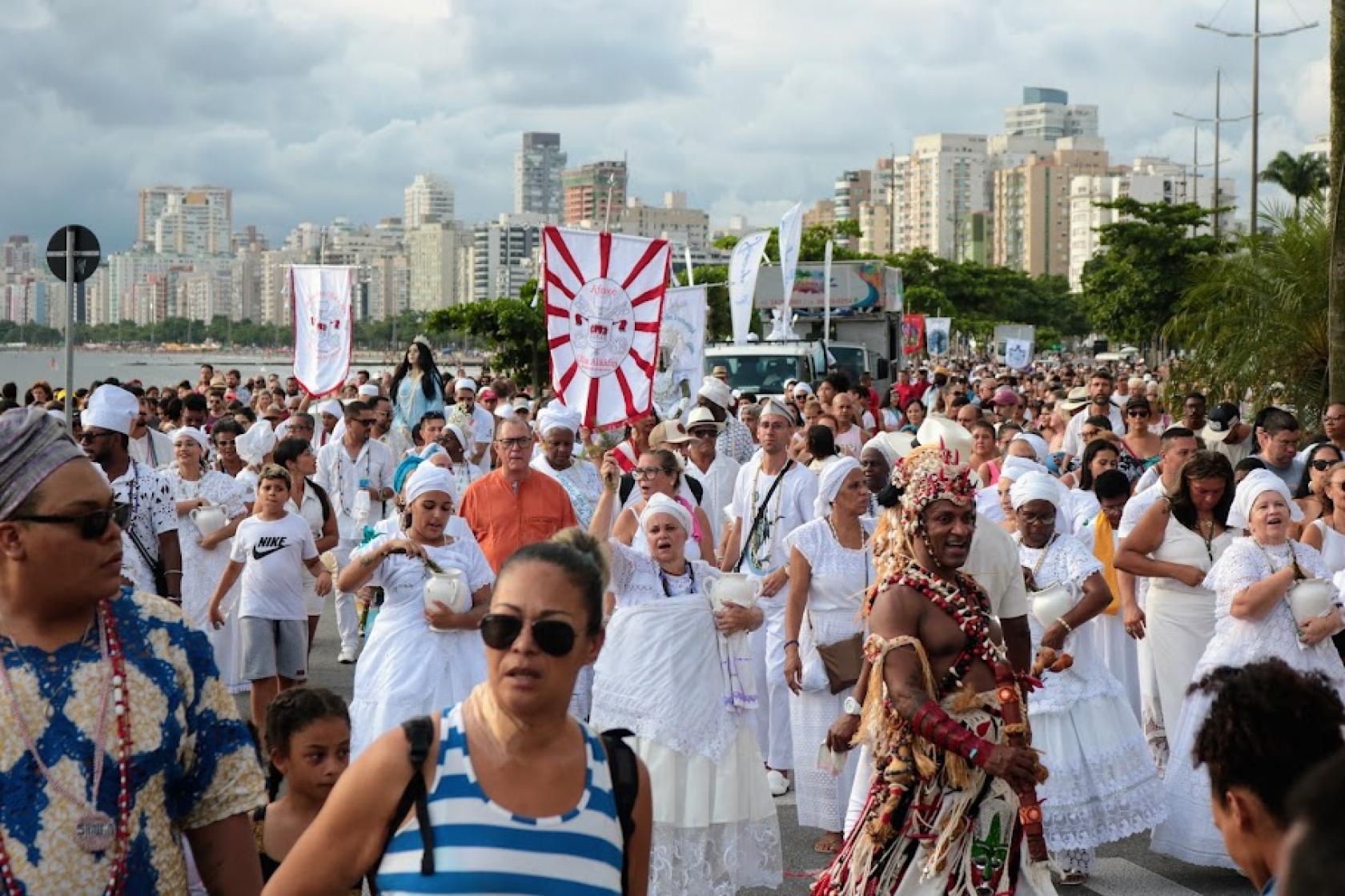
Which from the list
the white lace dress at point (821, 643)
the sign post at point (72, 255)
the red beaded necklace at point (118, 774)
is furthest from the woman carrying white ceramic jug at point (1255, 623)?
the sign post at point (72, 255)

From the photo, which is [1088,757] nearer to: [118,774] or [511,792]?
[511,792]

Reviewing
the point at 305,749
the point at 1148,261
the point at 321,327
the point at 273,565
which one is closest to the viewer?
the point at 305,749

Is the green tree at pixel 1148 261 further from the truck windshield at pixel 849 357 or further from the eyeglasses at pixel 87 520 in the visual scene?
the eyeglasses at pixel 87 520

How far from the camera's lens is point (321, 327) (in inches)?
831

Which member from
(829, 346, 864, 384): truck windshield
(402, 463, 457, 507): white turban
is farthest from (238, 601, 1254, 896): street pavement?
(829, 346, 864, 384): truck windshield

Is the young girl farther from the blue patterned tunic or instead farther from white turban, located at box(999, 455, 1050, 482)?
white turban, located at box(999, 455, 1050, 482)

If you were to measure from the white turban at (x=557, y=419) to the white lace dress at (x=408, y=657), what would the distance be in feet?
10.7

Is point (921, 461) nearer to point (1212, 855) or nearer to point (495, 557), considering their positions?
point (1212, 855)

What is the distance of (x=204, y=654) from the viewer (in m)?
3.61

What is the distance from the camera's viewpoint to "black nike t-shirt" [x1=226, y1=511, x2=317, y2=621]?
32.7ft

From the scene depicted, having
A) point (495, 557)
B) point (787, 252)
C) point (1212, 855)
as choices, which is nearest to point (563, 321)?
point (495, 557)

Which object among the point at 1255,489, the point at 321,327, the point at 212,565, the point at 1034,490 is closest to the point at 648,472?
the point at 1034,490

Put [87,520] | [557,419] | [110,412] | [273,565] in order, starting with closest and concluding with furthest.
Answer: [87,520] → [110,412] → [273,565] → [557,419]

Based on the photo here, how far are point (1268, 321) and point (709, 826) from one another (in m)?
13.8
